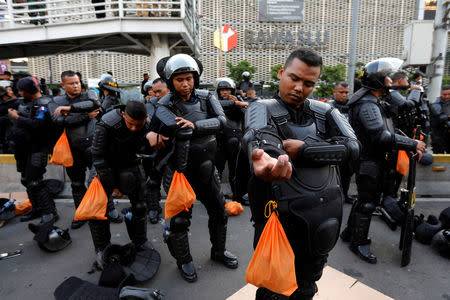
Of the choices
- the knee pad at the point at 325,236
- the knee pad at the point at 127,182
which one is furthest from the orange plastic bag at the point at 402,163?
the knee pad at the point at 127,182

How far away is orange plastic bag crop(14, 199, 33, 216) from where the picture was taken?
14.3 ft

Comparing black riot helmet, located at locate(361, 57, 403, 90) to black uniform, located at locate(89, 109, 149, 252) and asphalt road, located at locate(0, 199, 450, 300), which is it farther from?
black uniform, located at locate(89, 109, 149, 252)

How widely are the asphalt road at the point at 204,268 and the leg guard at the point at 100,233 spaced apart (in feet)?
1.05

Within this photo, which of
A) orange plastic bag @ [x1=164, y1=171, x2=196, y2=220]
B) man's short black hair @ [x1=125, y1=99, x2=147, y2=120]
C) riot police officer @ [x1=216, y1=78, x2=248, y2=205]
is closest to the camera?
orange plastic bag @ [x1=164, y1=171, x2=196, y2=220]

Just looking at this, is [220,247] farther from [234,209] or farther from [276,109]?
[276,109]

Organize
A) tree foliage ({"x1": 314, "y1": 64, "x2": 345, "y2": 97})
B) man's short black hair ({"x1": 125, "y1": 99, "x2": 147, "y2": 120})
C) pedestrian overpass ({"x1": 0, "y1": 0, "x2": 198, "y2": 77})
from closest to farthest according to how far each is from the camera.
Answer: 1. man's short black hair ({"x1": 125, "y1": 99, "x2": 147, "y2": 120})
2. pedestrian overpass ({"x1": 0, "y1": 0, "x2": 198, "y2": 77})
3. tree foliage ({"x1": 314, "y1": 64, "x2": 345, "y2": 97})

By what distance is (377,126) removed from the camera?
286cm

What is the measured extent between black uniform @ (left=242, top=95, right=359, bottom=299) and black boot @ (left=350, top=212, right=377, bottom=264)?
66.6 inches

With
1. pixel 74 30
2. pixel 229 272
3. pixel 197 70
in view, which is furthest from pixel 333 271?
pixel 74 30

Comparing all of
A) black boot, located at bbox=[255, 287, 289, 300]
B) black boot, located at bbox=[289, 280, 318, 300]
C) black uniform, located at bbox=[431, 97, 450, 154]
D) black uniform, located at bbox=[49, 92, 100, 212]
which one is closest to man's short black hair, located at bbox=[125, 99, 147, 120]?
black uniform, located at bbox=[49, 92, 100, 212]

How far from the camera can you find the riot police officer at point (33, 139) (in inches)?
151

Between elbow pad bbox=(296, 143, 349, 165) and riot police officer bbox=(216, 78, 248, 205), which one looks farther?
riot police officer bbox=(216, 78, 248, 205)

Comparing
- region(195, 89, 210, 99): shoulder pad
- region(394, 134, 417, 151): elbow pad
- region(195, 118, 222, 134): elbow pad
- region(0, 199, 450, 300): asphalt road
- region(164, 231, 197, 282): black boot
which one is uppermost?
region(195, 89, 210, 99): shoulder pad

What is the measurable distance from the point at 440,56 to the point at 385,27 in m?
21.9
